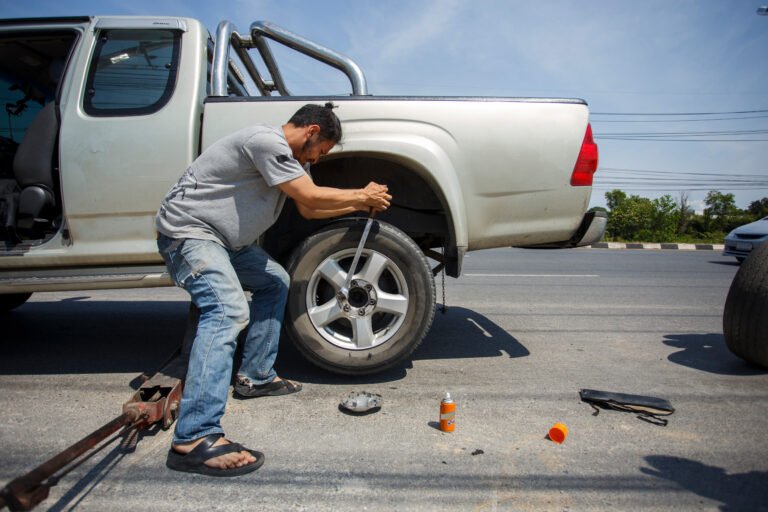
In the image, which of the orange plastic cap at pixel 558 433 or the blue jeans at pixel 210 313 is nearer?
the blue jeans at pixel 210 313

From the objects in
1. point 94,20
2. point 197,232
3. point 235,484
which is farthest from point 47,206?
point 235,484

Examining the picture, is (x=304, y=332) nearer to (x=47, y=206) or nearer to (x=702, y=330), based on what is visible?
(x=47, y=206)

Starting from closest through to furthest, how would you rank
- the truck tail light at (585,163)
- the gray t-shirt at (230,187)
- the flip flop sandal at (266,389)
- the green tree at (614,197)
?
the gray t-shirt at (230,187), the flip flop sandal at (266,389), the truck tail light at (585,163), the green tree at (614,197)

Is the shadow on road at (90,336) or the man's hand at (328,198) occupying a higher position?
the man's hand at (328,198)

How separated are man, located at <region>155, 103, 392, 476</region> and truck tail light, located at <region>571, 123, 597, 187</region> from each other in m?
1.22

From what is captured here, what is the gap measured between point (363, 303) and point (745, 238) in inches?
437

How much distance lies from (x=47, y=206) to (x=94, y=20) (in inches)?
46.9

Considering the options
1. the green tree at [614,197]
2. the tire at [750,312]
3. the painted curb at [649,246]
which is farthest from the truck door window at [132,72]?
the green tree at [614,197]

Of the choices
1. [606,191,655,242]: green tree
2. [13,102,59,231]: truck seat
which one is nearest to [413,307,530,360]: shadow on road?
[13,102,59,231]: truck seat

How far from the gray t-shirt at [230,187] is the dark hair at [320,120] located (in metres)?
0.12

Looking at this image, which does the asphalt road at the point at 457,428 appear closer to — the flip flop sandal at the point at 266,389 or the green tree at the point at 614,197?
the flip flop sandal at the point at 266,389

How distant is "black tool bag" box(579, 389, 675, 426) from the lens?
2.51 metres

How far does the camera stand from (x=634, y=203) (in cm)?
3284

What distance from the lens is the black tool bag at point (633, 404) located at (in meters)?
2.51
